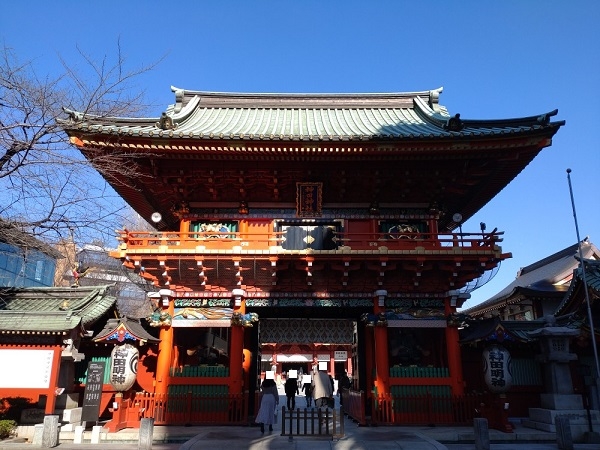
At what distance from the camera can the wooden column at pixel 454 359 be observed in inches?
545

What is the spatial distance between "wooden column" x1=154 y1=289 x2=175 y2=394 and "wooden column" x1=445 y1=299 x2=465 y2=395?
9159 millimetres

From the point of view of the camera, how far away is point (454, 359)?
46.2 ft

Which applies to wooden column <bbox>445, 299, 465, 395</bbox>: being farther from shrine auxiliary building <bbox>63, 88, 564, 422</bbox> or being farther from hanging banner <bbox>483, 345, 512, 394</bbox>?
hanging banner <bbox>483, 345, 512, 394</bbox>

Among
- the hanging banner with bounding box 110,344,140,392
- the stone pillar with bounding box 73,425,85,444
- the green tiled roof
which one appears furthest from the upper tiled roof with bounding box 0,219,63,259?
the stone pillar with bounding box 73,425,85,444

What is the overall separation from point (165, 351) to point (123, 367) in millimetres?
1401

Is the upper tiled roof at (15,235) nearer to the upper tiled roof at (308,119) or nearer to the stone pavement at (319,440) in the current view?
the upper tiled roof at (308,119)

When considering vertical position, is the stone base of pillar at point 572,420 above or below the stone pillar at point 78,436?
above

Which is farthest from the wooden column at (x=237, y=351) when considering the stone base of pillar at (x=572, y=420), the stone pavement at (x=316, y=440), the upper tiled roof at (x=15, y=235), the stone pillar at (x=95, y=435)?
the stone base of pillar at (x=572, y=420)

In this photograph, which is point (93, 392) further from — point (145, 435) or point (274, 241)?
point (274, 241)

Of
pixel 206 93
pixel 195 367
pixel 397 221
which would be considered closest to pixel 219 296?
pixel 195 367

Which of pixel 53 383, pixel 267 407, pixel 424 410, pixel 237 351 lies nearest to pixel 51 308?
pixel 53 383

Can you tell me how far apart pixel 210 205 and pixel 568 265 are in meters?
27.7

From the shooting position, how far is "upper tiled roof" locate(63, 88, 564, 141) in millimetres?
13312

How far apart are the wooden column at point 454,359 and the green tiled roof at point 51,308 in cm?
1193
